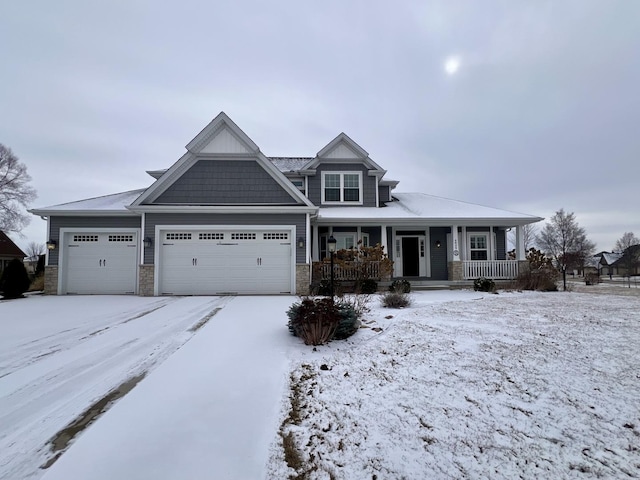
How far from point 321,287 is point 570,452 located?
31.3ft

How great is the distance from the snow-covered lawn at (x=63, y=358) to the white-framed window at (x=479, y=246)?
12.5 m

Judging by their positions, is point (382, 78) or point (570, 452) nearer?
point (570, 452)

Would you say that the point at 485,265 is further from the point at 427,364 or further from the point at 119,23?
the point at 119,23

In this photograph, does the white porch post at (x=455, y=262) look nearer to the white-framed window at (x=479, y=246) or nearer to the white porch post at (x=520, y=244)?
the white-framed window at (x=479, y=246)

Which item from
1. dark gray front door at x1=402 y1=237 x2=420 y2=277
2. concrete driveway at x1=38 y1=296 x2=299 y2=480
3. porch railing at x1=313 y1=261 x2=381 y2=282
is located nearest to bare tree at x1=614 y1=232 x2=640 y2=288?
dark gray front door at x1=402 y1=237 x2=420 y2=277

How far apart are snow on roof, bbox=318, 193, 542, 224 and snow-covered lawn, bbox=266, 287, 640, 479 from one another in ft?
26.2

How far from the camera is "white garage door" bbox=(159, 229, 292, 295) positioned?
11227mm

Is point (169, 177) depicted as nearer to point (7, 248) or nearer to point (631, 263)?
point (7, 248)

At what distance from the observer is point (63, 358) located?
4.37 meters

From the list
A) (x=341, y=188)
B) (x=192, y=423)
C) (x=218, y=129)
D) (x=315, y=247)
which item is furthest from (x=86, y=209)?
(x=192, y=423)

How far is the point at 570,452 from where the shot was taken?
7.75 ft

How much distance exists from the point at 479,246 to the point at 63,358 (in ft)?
52.1

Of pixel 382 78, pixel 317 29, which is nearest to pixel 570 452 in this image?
pixel 317 29

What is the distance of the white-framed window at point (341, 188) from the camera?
15.0 metres
